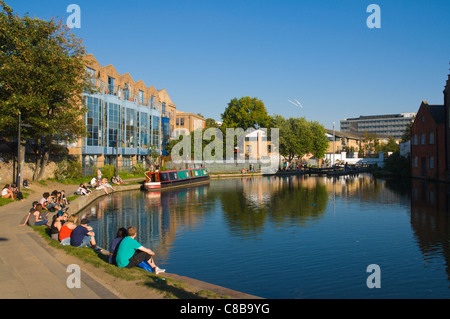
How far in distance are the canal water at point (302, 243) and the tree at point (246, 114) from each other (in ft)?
187

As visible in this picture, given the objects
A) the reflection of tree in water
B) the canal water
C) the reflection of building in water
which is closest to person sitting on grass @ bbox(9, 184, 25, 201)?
the canal water

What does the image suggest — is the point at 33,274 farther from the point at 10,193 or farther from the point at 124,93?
the point at 124,93

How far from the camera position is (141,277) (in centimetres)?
918

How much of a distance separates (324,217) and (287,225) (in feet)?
11.4

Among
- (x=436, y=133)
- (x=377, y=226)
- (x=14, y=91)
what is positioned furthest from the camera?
(x=436, y=133)

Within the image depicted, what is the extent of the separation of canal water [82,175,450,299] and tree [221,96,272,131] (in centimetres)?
5696

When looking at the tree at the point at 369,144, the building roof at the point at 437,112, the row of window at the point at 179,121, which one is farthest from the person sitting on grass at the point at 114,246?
the tree at the point at 369,144

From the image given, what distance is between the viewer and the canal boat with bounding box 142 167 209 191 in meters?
38.7

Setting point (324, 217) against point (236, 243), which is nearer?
point (236, 243)

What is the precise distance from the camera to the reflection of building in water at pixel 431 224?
13898 mm

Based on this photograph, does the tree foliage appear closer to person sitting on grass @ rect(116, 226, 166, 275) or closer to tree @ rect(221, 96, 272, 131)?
tree @ rect(221, 96, 272, 131)
